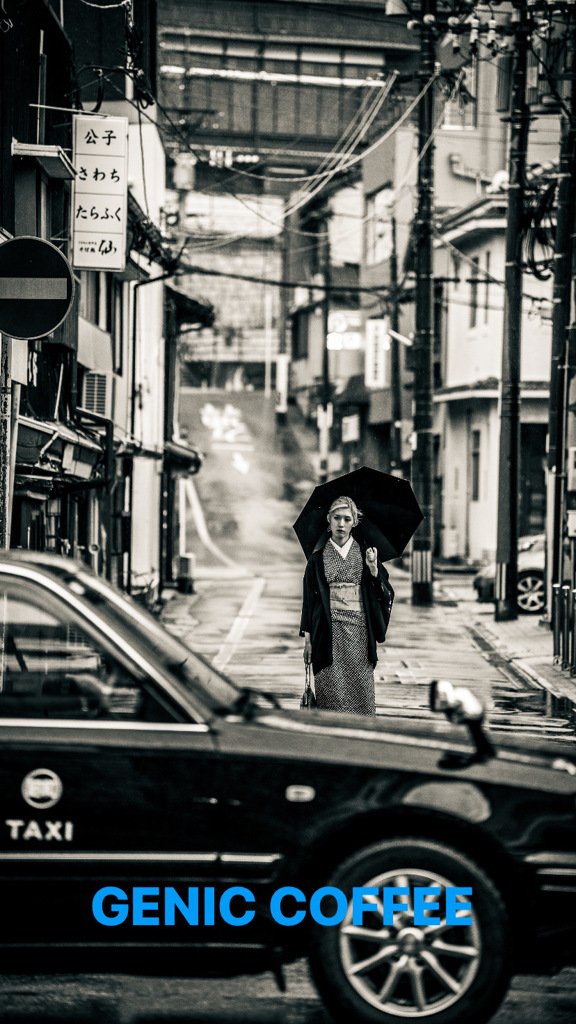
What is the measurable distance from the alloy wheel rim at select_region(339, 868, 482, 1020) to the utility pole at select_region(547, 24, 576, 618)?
1550 centimetres

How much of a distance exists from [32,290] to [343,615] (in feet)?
9.75

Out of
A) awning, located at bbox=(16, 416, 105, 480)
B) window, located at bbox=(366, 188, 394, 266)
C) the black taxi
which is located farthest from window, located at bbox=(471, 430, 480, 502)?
the black taxi

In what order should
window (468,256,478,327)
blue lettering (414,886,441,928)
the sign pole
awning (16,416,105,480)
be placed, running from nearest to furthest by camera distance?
1. blue lettering (414,886,441,928)
2. the sign pole
3. awning (16,416,105,480)
4. window (468,256,478,327)

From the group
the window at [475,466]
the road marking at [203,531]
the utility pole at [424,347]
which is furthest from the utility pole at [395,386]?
the utility pole at [424,347]

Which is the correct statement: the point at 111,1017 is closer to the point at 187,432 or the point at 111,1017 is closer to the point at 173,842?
the point at 173,842

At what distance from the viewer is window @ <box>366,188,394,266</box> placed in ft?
164

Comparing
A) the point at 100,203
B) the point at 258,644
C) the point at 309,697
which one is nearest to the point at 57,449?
the point at 100,203

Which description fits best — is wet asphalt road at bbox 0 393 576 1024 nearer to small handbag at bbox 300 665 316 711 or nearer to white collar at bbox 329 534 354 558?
small handbag at bbox 300 665 316 711

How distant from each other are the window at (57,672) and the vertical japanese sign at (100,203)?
13.7 m

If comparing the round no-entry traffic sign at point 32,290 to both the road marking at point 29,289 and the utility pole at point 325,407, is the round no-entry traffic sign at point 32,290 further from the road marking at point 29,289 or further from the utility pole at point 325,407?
the utility pole at point 325,407

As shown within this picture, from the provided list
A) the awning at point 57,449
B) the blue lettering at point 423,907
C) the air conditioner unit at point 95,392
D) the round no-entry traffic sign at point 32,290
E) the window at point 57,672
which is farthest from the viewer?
the air conditioner unit at point 95,392

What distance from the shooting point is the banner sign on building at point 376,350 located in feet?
150

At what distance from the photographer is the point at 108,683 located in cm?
491

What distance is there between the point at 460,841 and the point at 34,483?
40.0 ft
